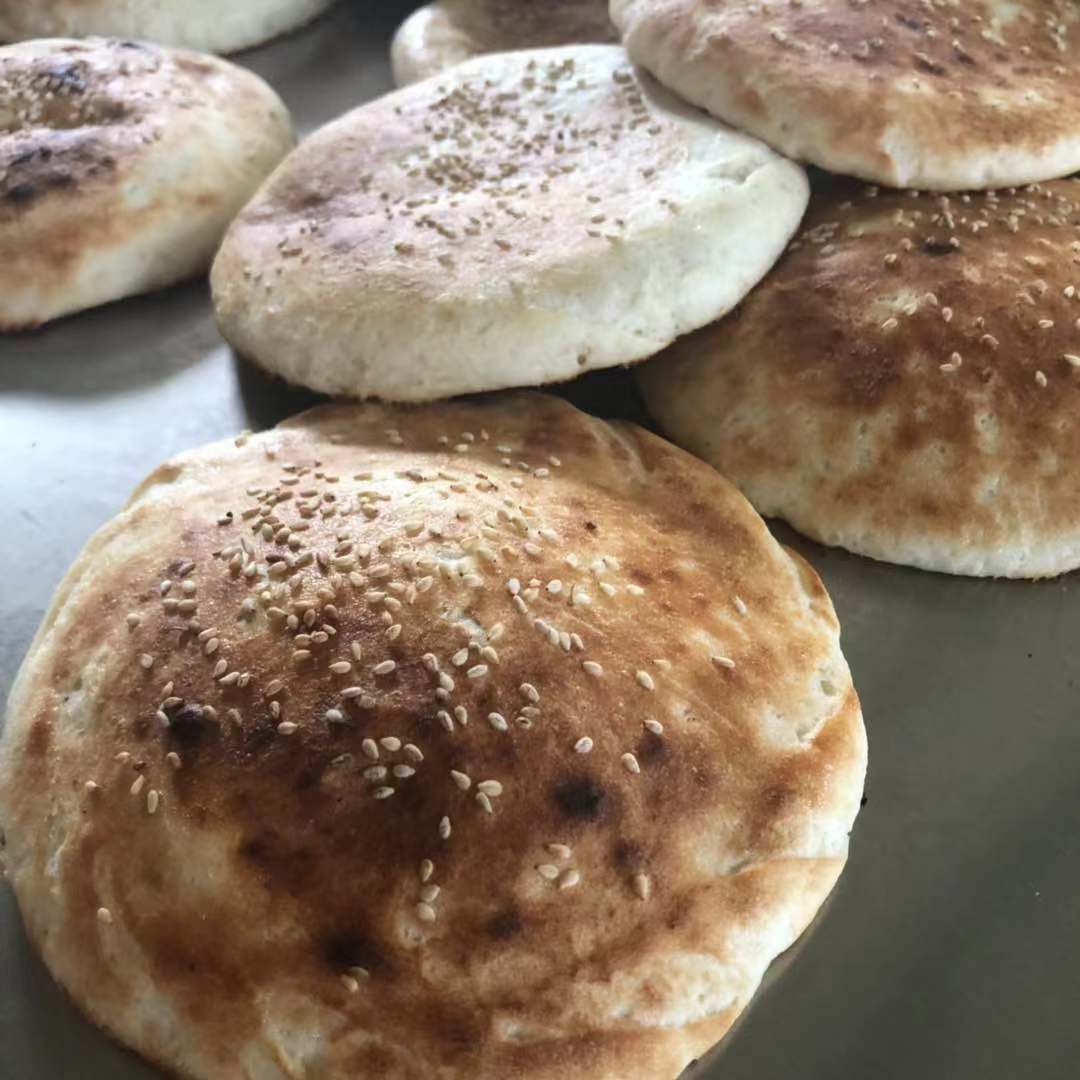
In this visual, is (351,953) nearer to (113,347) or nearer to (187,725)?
(187,725)

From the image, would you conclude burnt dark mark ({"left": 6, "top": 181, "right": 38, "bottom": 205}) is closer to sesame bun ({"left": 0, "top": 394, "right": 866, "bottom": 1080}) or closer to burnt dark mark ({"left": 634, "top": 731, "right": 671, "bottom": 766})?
sesame bun ({"left": 0, "top": 394, "right": 866, "bottom": 1080})

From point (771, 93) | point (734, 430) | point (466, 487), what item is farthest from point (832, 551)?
point (771, 93)

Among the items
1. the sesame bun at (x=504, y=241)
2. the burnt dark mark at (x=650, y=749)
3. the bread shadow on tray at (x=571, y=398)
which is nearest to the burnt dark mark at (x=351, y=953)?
the burnt dark mark at (x=650, y=749)

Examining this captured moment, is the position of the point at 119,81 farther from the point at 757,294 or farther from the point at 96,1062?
the point at 96,1062

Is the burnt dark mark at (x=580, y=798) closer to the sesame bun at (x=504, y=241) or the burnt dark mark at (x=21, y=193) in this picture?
the sesame bun at (x=504, y=241)

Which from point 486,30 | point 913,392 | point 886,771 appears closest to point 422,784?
point 886,771

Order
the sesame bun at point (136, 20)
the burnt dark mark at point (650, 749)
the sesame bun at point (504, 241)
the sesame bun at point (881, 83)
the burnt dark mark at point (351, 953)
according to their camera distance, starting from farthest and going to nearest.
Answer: the sesame bun at point (136, 20) → the sesame bun at point (881, 83) → the sesame bun at point (504, 241) → the burnt dark mark at point (650, 749) → the burnt dark mark at point (351, 953)
